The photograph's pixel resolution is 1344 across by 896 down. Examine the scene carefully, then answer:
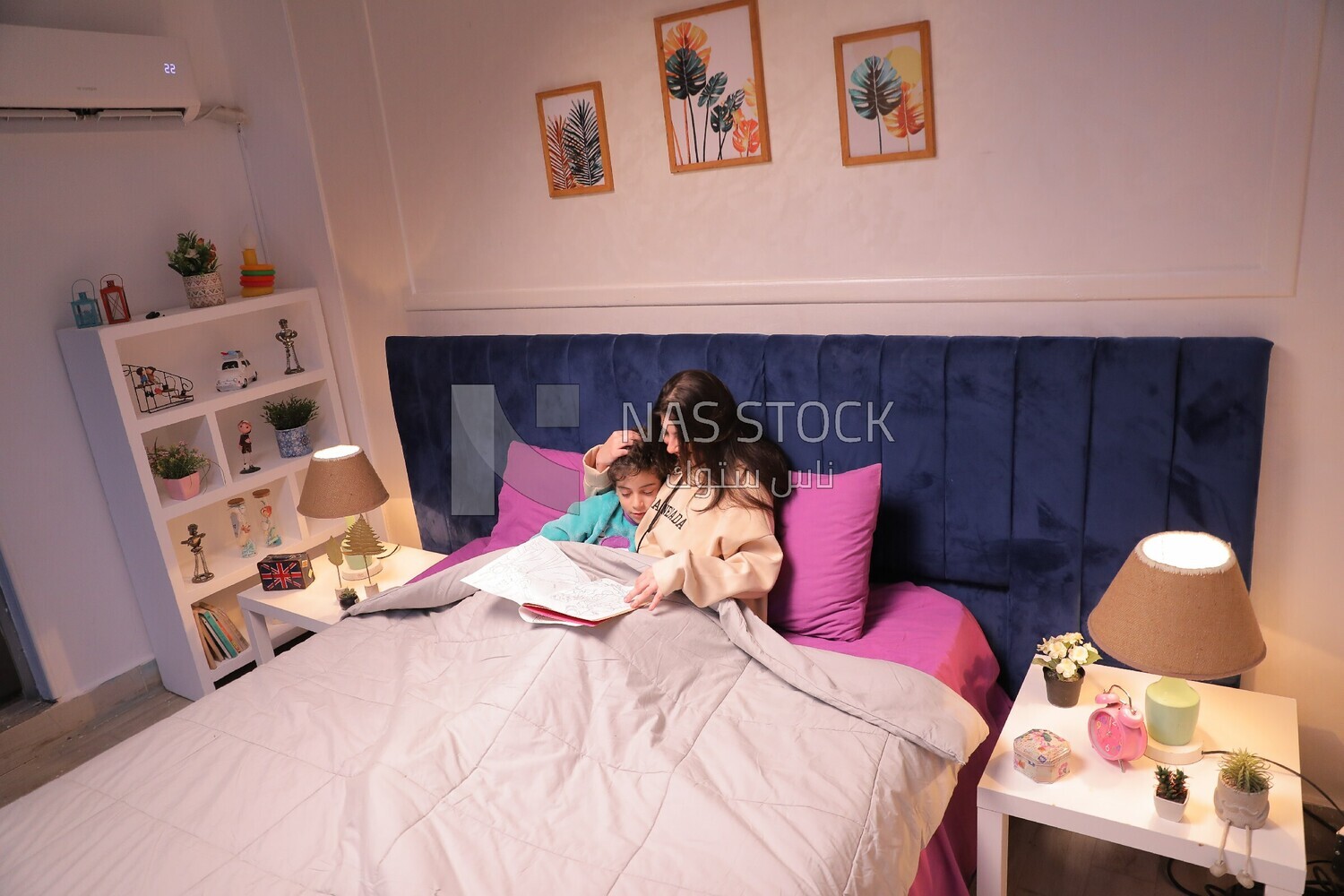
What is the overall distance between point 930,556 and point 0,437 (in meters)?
2.78

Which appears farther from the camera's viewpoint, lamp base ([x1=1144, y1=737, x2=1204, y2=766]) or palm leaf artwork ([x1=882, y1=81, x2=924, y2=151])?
palm leaf artwork ([x1=882, y1=81, x2=924, y2=151])

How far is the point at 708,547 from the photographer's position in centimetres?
225

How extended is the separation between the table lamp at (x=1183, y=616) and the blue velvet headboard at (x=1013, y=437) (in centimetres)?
38

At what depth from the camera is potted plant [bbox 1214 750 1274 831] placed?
1.54m

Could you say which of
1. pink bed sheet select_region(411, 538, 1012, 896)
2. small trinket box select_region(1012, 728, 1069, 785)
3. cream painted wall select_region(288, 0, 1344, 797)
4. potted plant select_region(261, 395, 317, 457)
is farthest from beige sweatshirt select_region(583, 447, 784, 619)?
potted plant select_region(261, 395, 317, 457)

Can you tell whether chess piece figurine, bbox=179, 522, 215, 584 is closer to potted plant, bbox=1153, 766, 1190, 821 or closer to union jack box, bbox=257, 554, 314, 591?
union jack box, bbox=257, 554, 314, 591

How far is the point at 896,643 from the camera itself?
2146mm

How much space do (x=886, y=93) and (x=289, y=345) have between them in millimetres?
2338

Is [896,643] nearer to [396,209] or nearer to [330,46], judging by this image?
[396,209]

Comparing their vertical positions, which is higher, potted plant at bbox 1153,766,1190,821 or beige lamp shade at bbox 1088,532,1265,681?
beige lamp shade at bbox 1088,532,1265,681

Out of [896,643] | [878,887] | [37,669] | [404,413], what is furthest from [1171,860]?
[37,669]

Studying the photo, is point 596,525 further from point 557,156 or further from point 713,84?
point 713,84

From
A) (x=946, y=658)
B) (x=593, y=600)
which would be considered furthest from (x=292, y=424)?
(x=946, y=658)

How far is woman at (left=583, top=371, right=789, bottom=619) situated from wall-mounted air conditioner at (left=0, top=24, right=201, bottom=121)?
200 centimetres
